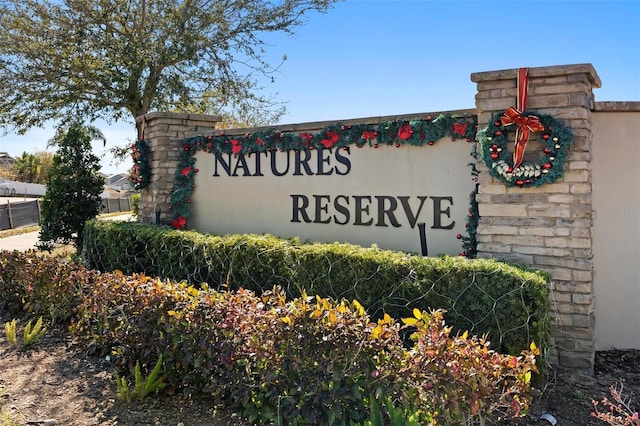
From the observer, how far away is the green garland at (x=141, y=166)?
658 cm

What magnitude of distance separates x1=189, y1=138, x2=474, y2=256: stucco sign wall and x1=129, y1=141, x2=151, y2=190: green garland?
2.84ft

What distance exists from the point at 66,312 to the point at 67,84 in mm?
8200

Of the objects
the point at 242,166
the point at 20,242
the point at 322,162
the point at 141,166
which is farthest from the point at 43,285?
the point at 20,242

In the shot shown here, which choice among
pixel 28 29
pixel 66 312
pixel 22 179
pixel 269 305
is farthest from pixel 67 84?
pixel 22 179

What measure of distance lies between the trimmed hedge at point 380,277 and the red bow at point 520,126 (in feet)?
2.99

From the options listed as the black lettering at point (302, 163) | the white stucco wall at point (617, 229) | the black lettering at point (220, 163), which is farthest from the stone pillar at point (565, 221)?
the black lettering at point (220, 163)

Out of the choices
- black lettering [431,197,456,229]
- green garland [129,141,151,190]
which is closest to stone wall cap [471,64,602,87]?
black lettering [431,197,456,229]

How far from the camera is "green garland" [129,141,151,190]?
658 centimetres

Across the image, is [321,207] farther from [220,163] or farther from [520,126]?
[520,126]

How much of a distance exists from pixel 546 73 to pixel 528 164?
0.73m

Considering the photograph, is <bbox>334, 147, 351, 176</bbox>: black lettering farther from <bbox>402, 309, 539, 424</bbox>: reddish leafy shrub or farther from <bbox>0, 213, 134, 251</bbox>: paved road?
<bbox>0, 213, 134, 251</bbox>: paved road

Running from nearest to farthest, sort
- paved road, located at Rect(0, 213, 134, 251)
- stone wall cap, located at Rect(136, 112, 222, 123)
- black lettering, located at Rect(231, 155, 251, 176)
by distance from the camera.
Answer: black lettering, located at Rect(231, 155, 251, 176)
stone wall cap, located at Rect(136, 112, 222, 123)
paved road, located at Rect(0, 213, 134, 251)

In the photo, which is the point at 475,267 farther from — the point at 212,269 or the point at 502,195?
the point at 212,269

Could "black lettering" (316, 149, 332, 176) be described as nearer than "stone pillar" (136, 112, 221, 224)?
Yes
